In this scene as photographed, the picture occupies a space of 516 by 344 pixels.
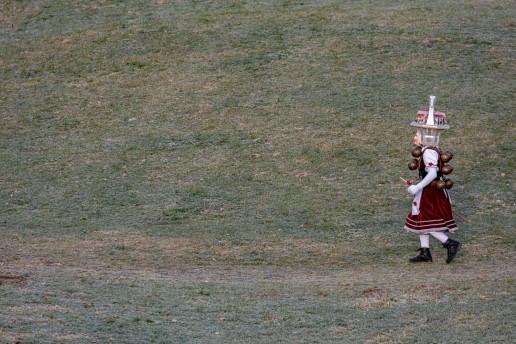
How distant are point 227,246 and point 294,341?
11.1ft

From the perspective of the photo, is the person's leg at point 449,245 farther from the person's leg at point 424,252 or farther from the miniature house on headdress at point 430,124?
the miniature house on headdress at point 430,124

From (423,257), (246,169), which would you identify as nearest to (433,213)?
(423,257)

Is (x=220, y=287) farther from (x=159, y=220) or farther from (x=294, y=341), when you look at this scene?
(x=159, y=220)

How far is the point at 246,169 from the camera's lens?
1243 cm

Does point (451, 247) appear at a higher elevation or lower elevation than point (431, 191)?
lower

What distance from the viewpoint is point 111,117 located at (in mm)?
14328

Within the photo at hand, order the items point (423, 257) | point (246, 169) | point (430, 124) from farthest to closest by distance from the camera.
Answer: point (246, 169), point (423, 257), point (430, 124)

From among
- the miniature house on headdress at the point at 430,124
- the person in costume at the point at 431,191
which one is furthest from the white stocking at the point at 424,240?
the miniature house on headdress at the point at 430,124

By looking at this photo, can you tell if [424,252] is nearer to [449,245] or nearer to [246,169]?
[449,245]

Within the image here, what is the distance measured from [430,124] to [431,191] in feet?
2.42

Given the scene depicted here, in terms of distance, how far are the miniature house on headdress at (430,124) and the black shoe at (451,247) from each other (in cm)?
110

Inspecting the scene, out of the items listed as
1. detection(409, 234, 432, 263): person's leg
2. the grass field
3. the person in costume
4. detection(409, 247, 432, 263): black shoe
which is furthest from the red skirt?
the grass field

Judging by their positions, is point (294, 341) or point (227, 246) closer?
point (294, 341)

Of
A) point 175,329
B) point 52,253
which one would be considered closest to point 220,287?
point 175,329
